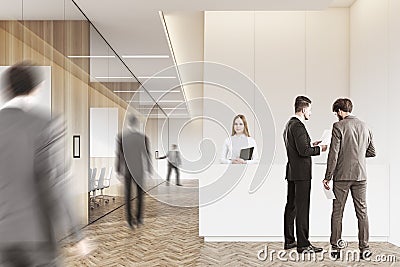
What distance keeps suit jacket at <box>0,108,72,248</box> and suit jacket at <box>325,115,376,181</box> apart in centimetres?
272

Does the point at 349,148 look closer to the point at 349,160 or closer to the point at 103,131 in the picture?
the point at 349,160

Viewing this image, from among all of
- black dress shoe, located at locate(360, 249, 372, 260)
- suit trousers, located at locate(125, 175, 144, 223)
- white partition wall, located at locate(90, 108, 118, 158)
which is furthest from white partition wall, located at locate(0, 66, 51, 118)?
suit trousers, located at locate(125, 175, 144, 223)

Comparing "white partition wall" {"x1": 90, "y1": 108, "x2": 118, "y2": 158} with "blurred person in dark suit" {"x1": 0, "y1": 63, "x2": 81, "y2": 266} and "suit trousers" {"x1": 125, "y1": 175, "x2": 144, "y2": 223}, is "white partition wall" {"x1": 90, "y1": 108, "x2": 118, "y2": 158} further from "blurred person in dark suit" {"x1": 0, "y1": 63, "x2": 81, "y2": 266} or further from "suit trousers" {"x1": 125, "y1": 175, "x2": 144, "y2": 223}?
"blurred person in dark suit" {"x1": 0, "y1": 63, "x2": 81, "y2": 266}

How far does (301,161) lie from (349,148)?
0.45m

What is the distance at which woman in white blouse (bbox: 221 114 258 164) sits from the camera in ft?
22.5

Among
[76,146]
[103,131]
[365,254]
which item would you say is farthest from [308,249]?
[103,131]

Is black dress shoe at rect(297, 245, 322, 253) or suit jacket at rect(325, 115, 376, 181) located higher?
suit jacket at rect(325, 115, 376, 181)

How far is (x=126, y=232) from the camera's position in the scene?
25.8 feet

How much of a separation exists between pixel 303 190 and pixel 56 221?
261cm

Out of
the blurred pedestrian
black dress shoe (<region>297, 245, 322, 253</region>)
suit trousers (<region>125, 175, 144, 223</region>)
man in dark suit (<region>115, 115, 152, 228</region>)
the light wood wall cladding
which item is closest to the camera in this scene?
the light wood wall cladding

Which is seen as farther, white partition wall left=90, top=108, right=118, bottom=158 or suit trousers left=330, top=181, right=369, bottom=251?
white partition wall left=90, top=108, right=118, bottom=158

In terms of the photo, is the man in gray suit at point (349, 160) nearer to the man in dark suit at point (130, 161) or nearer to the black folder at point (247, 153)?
the black folder at point (247, 153)

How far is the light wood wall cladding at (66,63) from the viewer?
5.30 meters

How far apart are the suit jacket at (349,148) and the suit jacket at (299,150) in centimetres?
18
